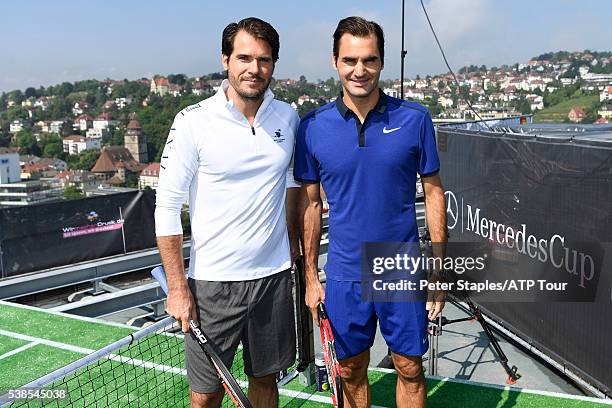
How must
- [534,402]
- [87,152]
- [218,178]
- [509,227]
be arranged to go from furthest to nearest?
[87,152], [509,227], [534,402], [218,178]

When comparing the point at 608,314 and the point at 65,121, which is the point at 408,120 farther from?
the point at 65,121

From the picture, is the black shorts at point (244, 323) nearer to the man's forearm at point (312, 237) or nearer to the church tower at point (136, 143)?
the man's forearm at point (312, 237)

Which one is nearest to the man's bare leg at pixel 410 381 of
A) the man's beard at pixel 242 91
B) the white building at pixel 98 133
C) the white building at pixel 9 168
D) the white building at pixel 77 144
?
the man's beard at pixel 242 91

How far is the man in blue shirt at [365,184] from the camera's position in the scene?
273cm

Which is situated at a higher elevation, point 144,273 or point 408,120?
point 408,120

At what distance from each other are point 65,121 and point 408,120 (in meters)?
178

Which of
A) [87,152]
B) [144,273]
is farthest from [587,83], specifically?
[144,273]

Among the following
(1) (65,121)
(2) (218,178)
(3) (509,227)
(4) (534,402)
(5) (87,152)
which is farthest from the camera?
(1) (65,121)

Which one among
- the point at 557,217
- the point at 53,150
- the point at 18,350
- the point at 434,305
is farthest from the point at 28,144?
the point at 434,305

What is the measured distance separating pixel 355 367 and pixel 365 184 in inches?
40.0

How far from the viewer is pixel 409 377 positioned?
9.86ft

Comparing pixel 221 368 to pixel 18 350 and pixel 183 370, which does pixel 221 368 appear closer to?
pixel 183 370

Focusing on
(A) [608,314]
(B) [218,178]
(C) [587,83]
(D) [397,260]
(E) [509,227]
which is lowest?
(A) [608,314]

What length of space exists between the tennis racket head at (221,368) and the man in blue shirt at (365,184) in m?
0.58
